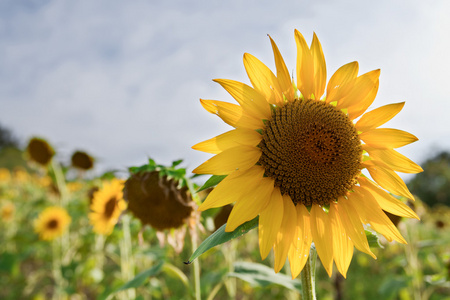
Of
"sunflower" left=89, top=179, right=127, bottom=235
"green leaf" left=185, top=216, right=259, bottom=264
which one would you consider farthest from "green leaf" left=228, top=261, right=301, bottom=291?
"sunflower" left=89, top=179, right=127, bottom=235

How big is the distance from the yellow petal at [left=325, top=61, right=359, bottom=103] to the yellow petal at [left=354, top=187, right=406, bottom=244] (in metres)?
0.26

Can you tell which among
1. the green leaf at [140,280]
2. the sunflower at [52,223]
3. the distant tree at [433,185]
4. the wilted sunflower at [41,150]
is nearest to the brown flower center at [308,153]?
the green leaf at [140,280]

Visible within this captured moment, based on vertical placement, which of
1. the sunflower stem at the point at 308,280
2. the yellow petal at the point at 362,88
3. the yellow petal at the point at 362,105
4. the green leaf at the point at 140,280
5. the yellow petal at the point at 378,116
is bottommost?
the green leaf at the point at 140,280

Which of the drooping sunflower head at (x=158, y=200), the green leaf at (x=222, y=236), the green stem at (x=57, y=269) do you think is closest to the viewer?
the green leaf at (x=222, y=236)

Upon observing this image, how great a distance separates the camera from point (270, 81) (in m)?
0.80

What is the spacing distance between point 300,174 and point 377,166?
22 centimetres

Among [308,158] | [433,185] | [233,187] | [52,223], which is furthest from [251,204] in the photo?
[433,185]

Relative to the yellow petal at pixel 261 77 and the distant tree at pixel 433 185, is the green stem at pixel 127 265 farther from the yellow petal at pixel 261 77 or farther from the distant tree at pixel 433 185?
the distant tree at pixel 433 185

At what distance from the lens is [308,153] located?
80 centimetres

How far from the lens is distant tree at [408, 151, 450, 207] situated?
18453 millimetres

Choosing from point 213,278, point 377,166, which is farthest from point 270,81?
point 213,278

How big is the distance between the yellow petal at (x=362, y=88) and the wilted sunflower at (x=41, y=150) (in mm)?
3436

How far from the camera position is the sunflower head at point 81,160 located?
11.3ft

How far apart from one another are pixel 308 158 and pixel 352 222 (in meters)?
0.19
